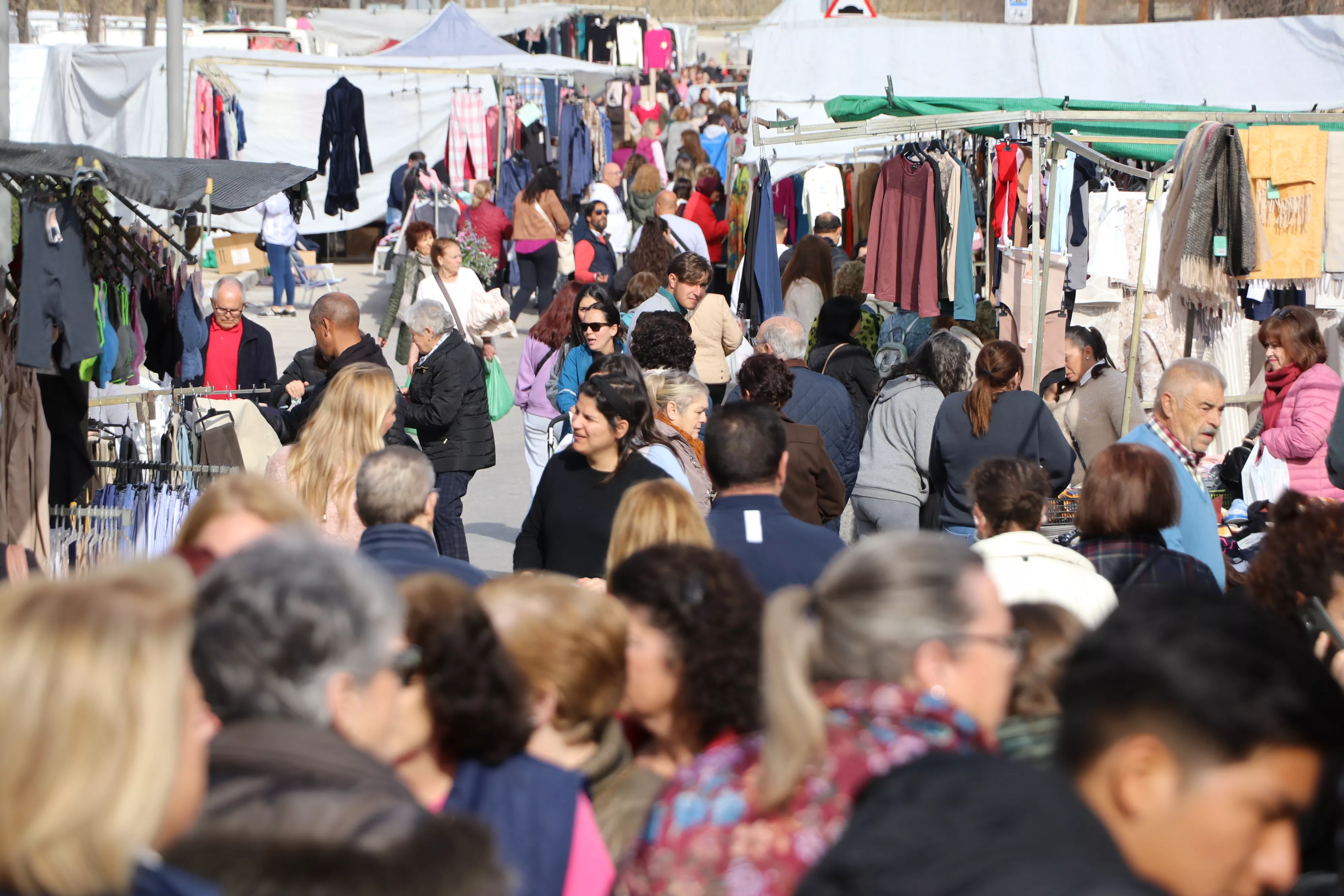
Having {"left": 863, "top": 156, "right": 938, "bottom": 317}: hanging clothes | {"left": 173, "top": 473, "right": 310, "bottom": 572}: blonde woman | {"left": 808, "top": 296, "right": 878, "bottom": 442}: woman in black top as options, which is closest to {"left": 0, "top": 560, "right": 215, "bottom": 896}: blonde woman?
{"left": 173, "top": 473, "right": 310, "bottom": 572}: blonde woman

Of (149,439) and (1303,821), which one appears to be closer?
(1303,821)

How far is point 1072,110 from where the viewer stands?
823 centimetres

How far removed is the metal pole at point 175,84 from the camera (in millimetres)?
11922

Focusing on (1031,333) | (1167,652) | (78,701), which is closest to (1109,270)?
(1031,333)

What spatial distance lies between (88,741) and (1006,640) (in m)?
1.42

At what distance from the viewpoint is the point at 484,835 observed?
182cm

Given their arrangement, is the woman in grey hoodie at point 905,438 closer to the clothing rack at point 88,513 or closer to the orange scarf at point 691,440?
the orange scarf at point 691,440

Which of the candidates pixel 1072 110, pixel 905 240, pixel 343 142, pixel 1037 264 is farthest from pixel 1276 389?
pixel 343 142

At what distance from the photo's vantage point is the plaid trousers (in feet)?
57.3

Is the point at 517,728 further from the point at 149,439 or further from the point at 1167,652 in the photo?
the point at 149,439

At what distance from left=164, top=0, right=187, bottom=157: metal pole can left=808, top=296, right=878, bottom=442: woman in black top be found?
6889mm

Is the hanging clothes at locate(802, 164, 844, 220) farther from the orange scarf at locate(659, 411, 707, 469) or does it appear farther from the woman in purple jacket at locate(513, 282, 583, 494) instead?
the orange scarf at locate(659, 411, 707, 469)

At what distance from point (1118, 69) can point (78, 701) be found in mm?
15635

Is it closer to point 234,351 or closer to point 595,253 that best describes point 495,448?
point 234,351
